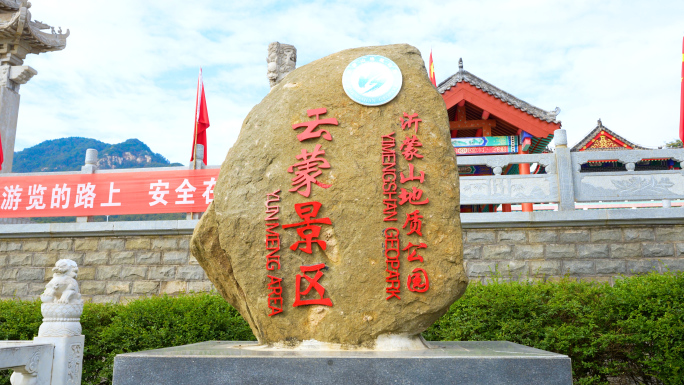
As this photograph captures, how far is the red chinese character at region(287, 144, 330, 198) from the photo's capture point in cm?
309

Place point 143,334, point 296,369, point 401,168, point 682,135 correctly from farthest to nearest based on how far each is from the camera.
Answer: point 682,135, point 143,334, point 401,168, point 296,369

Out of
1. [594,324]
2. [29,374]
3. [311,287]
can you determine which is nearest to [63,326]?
[29,374]

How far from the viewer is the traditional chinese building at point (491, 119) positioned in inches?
340

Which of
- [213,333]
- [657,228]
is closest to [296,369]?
[213,333]

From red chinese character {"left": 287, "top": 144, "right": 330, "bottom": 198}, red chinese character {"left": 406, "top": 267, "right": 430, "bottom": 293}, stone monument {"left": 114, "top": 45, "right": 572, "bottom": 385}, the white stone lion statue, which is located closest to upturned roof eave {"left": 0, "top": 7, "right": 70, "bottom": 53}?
the white stone lion statue

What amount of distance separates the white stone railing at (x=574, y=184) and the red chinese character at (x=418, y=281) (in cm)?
315

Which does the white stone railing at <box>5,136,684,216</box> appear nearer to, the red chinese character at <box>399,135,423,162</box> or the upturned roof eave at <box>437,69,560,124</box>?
the upturned roof eave at <box>437,69,560,124</box>

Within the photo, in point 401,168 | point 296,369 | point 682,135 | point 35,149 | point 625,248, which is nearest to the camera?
point 296,369

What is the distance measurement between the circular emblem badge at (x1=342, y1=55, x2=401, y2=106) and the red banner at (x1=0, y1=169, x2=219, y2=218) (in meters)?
3.81

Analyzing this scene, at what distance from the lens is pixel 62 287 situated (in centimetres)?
429

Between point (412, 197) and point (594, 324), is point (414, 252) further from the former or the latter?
point (594, 324)

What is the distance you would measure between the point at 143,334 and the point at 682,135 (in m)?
6.79

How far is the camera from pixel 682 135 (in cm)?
673

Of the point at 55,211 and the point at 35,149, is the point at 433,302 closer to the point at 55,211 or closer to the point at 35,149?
the point at 55,211
